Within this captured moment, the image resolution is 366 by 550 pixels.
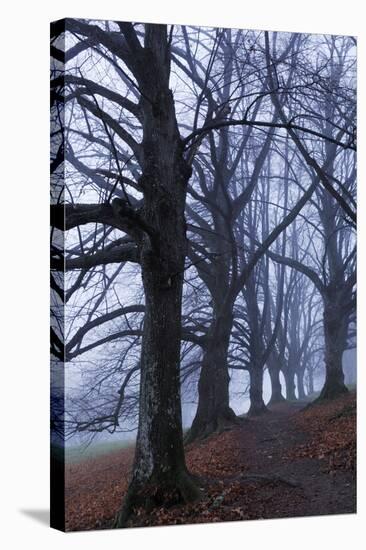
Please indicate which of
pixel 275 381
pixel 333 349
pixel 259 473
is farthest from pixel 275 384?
pixel 259 473

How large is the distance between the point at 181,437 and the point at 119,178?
2.42 metres

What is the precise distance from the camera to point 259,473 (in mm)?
12133

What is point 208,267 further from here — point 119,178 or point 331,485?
point 331,485

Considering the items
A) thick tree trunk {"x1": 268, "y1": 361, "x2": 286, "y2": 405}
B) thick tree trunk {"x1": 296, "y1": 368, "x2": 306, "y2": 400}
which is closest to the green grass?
thick tree trunk {"x1": 268, "y1": 361, "x2": 286, "y2": 405}

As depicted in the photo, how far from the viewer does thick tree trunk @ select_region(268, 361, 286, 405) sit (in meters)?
12.5

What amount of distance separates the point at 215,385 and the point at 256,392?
52 cm

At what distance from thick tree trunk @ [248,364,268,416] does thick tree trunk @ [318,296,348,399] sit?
68 centimetres

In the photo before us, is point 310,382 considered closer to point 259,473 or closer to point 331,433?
point 331,433

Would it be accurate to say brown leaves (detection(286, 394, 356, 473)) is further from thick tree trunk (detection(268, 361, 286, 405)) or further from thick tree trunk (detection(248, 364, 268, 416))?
thick tree trunk (detection(248, 364, 268, 416))

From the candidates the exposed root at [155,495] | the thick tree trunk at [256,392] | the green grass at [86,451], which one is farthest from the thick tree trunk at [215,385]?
the green grass at [86,451]

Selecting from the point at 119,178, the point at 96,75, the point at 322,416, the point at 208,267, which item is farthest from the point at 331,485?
the point at 96,75

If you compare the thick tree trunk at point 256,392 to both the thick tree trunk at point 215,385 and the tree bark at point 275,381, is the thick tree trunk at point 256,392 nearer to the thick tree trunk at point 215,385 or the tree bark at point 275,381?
the tree bark at point 275,381

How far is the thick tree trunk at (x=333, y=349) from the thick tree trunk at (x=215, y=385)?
1.10 metres

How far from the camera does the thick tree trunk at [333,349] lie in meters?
12.8
